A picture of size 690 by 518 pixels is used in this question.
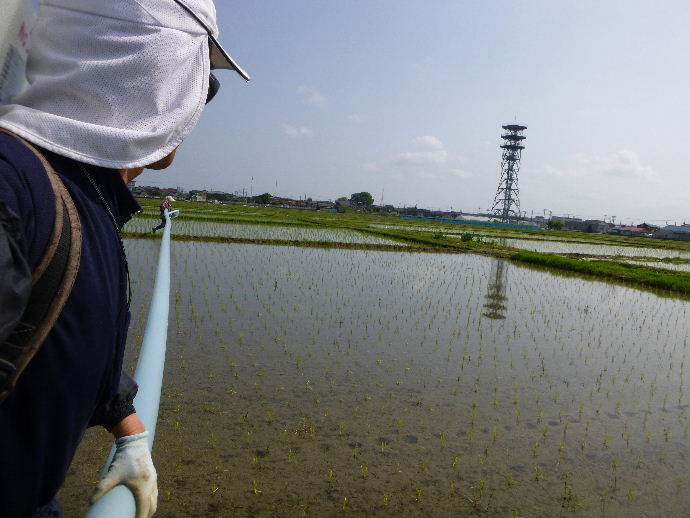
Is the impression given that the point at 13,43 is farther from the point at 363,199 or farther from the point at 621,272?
the point at 363,199

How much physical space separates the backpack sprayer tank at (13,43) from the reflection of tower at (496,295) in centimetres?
897

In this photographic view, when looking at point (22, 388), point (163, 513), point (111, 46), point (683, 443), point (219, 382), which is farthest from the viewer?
point (219, 382)

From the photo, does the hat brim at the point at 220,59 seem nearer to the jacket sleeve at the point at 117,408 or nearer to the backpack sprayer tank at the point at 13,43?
the backpack sprayer tank at the point at 13,43

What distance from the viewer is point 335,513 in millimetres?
3107

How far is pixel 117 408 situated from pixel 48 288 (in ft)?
1.35

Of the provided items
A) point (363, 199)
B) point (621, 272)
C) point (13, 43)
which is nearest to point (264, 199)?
point (363, 199)

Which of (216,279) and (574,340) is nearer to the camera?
(574,340)

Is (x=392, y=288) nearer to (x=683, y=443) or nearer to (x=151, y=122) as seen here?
(x=683, y=443)

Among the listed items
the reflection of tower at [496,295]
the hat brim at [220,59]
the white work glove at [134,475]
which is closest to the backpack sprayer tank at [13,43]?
the hat brim at [220,59]

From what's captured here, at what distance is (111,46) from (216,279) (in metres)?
9.70

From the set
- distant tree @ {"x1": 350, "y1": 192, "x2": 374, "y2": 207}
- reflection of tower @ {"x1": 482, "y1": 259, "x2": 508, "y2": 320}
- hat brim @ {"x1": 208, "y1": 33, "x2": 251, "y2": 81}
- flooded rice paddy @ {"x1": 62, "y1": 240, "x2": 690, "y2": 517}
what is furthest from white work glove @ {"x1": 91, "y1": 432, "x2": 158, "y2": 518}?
distant tree @ {"x1": 350, "y1": 192, "x2": 374, "y2": 207}

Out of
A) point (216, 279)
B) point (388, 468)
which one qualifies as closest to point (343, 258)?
point (216, 279)

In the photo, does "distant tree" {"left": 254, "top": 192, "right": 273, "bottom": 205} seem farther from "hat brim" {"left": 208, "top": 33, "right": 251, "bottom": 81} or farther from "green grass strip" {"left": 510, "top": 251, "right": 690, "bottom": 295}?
"hat brim" {"left": 208, "top": 33, "right": 251, "bottom": 81}

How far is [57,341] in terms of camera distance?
2.08 feet
